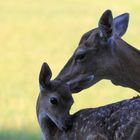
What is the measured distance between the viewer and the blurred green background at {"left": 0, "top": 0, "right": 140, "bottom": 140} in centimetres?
1622

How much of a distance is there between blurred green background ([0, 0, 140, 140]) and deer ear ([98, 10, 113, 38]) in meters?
5.25

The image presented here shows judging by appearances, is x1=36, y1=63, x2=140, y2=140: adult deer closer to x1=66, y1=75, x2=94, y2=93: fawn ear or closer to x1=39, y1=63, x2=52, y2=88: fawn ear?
x1=39, y1=63, x2=52, y2=88: fawn ear

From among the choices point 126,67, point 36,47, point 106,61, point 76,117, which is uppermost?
point 36,47

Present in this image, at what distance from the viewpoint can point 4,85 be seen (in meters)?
19.3

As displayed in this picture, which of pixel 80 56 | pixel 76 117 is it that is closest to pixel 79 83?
pixel 80 56

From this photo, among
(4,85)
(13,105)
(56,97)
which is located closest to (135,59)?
(56,97)

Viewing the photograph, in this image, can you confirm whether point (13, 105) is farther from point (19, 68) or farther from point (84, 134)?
point (84, 134)

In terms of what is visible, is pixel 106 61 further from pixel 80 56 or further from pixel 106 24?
pixel 106 24

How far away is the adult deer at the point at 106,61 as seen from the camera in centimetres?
916

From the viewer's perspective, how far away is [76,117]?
838 cm

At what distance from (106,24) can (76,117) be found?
1135mm

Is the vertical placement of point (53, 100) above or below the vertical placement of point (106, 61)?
below

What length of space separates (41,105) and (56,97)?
24 cm

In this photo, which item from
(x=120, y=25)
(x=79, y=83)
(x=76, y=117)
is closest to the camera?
(x=76, y=117)
